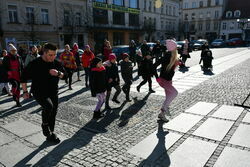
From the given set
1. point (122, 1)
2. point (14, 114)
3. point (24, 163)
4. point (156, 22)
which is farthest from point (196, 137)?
point (156, 22)

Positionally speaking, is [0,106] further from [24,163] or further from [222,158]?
[222,158]

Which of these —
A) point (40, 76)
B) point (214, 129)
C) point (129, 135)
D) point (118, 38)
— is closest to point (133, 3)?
point (118, 38)

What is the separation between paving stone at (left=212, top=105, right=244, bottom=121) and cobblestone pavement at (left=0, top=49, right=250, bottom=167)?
0.9 inches

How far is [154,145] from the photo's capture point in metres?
4.04

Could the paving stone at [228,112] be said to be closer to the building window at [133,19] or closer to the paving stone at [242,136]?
the paving stone at [242,136]

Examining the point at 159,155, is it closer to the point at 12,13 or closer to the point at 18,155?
the point at 18,155

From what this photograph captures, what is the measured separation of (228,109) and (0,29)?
22105mm

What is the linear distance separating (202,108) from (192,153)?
2572 mm

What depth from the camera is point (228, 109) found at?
5.86m

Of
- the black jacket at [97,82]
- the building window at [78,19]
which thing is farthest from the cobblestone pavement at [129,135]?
the building window at [78,19]

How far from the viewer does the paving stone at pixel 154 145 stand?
3.75 meters

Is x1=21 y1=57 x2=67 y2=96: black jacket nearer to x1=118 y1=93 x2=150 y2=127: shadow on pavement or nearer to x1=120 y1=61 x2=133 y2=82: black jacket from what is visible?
x1=118 y1=93 x2=150 y2=127: shadow on pavement

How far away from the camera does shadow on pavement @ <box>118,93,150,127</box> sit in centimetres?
527

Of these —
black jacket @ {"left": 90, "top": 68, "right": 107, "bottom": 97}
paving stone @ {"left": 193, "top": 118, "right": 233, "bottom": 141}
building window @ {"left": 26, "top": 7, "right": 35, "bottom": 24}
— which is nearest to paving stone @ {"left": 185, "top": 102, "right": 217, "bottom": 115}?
paving stone @ {"left": 193, "top": 118, "right": 233, "bottom": 141}
